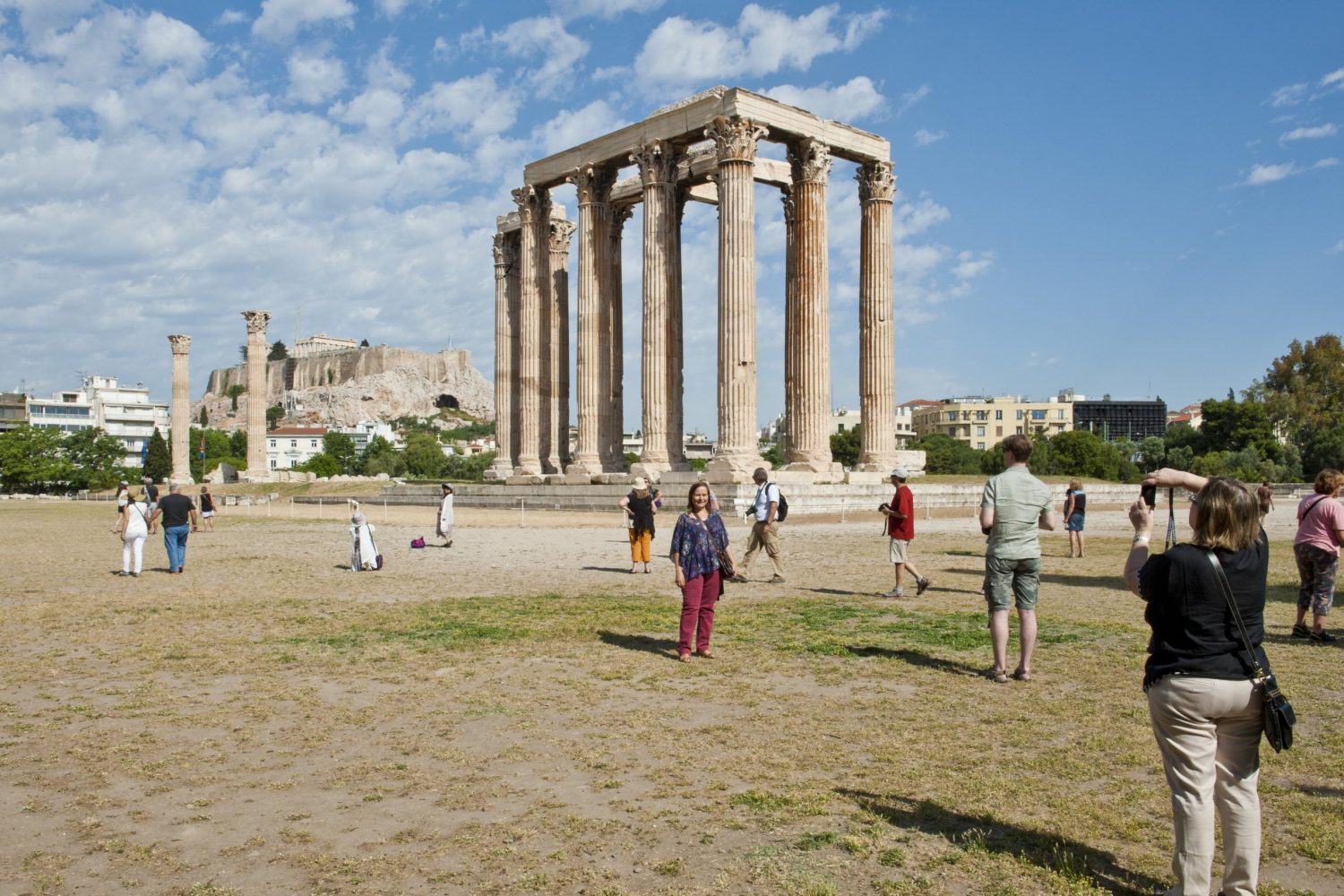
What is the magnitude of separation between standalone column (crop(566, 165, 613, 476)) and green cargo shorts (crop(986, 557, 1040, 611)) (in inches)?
1381

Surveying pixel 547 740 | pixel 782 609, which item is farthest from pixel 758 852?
pixel 782 609

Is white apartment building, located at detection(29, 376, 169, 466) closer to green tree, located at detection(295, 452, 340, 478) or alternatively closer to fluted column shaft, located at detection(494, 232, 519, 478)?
green tree, located at detection(295, 452, 340, 478)

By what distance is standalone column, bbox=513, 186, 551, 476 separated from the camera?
48281 millimetres

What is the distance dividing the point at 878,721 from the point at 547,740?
2.53 m

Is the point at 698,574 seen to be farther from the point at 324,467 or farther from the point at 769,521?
the point at 324,467

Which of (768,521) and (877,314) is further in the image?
(877,314)

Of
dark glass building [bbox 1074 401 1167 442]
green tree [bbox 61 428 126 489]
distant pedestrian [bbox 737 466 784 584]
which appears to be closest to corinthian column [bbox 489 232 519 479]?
distant pedestrian [bbox 737 466 784 584]

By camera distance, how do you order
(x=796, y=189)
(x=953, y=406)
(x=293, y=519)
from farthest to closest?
1. (x=953, y=406)
2. (x=293, y=519)
3. (x=796, y=189)

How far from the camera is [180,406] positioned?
83.5m

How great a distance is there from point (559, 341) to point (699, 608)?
131 feet

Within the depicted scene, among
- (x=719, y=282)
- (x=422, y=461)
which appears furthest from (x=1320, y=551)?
(x=422, y=461)

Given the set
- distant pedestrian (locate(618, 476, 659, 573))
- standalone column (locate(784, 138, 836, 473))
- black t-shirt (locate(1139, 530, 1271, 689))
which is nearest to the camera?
black t-shirt (locate(1139, 530, 1271, 689))

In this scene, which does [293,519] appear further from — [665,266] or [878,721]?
[878,721]

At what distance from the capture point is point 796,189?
39.3 metres
